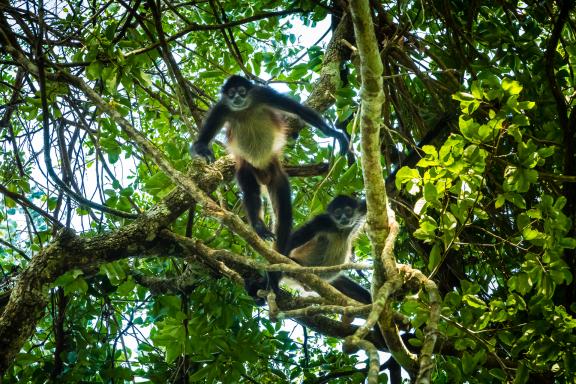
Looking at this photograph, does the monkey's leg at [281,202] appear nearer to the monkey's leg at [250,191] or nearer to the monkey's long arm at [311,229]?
the monkey's leg at [250,191]

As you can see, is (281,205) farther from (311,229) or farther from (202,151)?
(202,151)

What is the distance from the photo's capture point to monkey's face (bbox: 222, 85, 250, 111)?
5.10 metres

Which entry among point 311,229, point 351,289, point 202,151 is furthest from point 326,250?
point 202,151

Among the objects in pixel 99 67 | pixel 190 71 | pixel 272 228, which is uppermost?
pixel 190 71

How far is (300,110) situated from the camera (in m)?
4.74

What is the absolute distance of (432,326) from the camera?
2.47m

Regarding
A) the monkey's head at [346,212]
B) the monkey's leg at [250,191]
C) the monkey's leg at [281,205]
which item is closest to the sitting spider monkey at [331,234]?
the monkey's head at [346,212]

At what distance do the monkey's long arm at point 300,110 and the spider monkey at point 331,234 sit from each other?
84 centimetres

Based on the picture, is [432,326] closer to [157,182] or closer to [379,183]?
[379,183]

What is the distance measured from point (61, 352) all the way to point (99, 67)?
5.85ft

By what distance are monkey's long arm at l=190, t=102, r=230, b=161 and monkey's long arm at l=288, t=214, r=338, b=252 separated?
41.5 inches

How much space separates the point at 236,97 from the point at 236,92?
0.04m

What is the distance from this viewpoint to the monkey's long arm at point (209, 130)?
4.38 m

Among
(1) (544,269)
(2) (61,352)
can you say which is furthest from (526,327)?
(2) (61,352)
